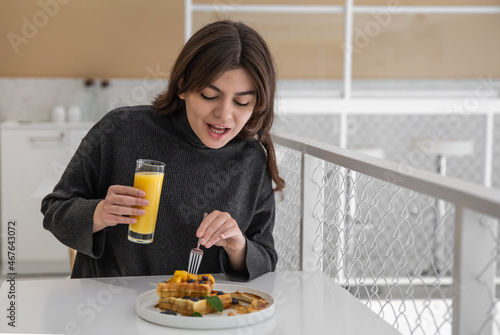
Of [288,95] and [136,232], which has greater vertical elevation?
[288,95]

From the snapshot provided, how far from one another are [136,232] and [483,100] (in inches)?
146

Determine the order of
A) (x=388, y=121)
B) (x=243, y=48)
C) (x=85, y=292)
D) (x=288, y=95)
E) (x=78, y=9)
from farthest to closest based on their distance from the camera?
1. (x=388, y=121)
2. (x=78, y=9)
3. (x=288, y=95)
4. (x=243, y=48)
5. (x=85, y=292)

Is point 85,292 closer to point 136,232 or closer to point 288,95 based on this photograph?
point 136,232

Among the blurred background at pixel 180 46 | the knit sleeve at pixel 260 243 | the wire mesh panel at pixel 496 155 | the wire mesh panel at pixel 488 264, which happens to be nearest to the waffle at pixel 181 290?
the knit sleeve at pixel 260 243

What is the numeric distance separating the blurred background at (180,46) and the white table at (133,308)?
300cm

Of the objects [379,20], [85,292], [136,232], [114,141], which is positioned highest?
[379,20]

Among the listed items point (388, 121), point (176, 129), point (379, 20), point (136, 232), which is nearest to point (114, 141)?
point (176, 129)

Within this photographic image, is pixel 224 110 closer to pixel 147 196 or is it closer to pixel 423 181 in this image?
pixel 147 196

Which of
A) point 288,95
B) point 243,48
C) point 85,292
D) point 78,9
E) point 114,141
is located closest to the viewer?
point 85,292

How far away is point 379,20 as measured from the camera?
4469mm

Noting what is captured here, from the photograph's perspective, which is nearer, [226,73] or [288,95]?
[226,73]

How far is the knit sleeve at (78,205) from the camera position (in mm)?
1345

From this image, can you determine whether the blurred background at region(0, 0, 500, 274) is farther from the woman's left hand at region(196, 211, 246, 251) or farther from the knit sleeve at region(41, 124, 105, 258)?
the woman's left hand at region(196, 211, 246, 251)

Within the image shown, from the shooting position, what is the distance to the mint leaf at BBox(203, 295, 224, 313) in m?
1.05
